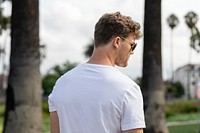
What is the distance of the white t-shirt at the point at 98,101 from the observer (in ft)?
10.3

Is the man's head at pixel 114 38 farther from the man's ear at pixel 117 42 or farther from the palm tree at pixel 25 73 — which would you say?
the palm tree at pixel 25 73

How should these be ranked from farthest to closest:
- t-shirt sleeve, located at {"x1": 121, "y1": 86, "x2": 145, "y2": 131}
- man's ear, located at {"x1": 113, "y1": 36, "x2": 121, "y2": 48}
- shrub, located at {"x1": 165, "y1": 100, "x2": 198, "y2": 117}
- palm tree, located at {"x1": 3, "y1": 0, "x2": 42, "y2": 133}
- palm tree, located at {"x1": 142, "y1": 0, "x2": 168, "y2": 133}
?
shrub, located at {"x1": 165, "y1": 100, "x2": 198, "y2": 117} < palm tree, located at {"x1": 142, "y1": 0, "x2": 168, "y2": 133} < palm tree, located at {"x1": 3, "y1": 0, "x2": 42, "y2": 133} < man's ear, located at {"x1": 113, "y1": 36, "x2": 121, "y2": 48} < t-shirt sleeve, located at {"x1": 121, "y1": 86, "x2": 145, "y2": 131}

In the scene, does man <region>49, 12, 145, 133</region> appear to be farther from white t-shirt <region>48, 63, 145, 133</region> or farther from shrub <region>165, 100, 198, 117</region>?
shrub <region>165, 100, 198, 117</region>

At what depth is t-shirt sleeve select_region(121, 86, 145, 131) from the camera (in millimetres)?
3105

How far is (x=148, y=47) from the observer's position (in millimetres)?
12945

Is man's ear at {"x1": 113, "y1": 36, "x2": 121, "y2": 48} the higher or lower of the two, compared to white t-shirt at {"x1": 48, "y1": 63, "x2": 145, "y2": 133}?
higher

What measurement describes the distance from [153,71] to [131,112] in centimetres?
997

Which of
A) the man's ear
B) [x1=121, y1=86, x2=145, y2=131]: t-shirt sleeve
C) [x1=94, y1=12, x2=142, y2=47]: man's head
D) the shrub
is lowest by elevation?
the shrub

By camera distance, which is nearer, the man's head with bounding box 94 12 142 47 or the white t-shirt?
the white t-shirt

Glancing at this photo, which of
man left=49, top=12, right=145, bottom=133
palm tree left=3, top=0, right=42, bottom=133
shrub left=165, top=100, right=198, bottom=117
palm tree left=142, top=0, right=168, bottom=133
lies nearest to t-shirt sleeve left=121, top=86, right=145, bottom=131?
man left=49, top=12, right=145, bottom=133

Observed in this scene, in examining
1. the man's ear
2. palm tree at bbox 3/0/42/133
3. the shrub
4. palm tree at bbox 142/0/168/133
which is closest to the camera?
the man's ear

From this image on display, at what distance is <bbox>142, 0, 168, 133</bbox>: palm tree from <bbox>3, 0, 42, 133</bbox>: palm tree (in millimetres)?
3478

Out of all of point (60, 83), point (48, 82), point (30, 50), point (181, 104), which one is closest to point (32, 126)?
point (30, 50)

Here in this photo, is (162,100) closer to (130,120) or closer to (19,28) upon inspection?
(19,28)
